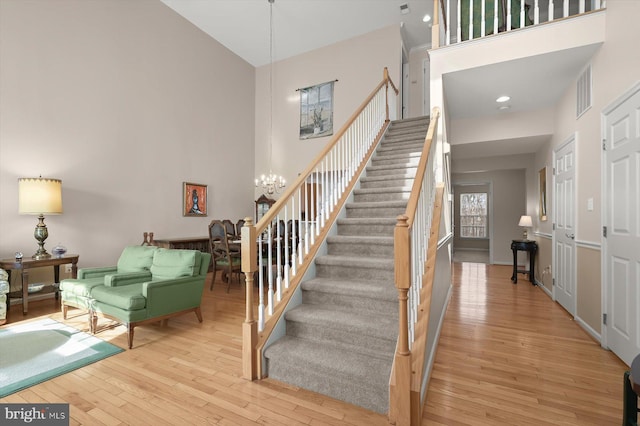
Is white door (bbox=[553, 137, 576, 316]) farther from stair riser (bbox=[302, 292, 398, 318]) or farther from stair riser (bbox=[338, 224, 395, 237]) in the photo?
stair riser (bbox=[302, 292, 398, 318])

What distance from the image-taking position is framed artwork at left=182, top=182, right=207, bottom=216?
22.2 ft

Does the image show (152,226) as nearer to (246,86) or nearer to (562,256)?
(246,86)

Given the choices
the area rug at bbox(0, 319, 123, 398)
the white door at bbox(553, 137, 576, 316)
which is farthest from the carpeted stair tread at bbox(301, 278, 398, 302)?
the white door at bbox(553, 137, 576, 316)

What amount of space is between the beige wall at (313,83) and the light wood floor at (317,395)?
565 cm

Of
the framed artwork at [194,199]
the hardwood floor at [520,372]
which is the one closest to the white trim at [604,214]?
the hardwood floor at [520,372]

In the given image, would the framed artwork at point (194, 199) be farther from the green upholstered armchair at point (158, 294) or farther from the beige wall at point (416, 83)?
the beige wall at point (416, 83)

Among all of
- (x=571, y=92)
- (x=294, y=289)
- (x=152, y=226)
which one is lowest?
(x=294, y=289)

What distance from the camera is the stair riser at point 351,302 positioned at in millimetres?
2492

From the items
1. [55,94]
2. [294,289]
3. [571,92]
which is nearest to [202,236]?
[55,94]

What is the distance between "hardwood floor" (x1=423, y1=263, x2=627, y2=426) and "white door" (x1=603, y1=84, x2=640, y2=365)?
1.02 ft

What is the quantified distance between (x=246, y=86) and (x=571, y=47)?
24.7 feet

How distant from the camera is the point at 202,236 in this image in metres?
7.13

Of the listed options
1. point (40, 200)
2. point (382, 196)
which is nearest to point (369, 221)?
point (382, 196)

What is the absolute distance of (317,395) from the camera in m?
2.12
